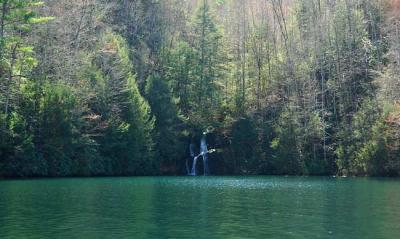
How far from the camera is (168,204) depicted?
71.7 feet

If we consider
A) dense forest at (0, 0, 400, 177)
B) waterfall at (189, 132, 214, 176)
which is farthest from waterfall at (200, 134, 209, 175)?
dense forest at (0, 0, 400, 177)

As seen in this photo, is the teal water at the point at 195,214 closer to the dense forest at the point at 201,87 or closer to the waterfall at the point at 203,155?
the dense forest at the point at 201,87

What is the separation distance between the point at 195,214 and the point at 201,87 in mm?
37885

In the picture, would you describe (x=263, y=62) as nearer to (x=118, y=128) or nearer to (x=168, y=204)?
(x=118, y=128)

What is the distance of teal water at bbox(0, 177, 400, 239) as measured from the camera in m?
14.9

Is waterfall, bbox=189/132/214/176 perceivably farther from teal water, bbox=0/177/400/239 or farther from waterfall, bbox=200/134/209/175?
teal water, bbox=0/177/400/239

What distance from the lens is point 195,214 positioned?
1884cm

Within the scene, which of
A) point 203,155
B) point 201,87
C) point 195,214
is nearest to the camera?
point 195,214

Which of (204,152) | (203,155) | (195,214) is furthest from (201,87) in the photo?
(195,214)

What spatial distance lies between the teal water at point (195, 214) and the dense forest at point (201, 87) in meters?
14.2

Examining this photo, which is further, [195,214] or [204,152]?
[204,152]

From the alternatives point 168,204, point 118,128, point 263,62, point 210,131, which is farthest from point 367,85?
point 168,204

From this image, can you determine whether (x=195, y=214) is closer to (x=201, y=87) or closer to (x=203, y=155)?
(x=203, y=155)

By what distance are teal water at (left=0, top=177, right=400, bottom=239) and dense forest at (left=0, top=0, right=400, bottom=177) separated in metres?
14.2
